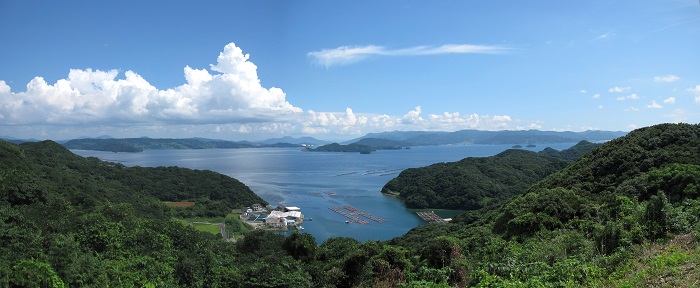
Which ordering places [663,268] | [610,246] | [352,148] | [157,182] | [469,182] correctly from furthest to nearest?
[352,148], [157,182], [469,182], [610,246], [663,268]

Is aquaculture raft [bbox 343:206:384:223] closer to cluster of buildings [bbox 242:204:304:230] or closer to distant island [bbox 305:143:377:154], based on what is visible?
cluster of buildings [bbox 242:204:304:230]

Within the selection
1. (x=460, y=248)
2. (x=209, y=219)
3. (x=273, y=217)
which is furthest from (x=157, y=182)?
(x=460, y=248)

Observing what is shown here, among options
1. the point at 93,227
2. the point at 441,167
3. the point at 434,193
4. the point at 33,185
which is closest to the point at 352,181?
the point at 441,167

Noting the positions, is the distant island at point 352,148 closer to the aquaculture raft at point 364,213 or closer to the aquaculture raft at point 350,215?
the aquaculture raft at point 364,213

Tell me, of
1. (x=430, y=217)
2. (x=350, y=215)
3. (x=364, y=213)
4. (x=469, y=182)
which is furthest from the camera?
(x=469, y=182)

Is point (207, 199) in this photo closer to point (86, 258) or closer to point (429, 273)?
point (86, 258)

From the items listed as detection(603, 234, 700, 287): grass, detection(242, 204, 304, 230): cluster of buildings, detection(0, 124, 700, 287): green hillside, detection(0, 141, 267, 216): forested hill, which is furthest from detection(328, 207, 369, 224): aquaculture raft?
detection(603, 234, 700, 287): grass

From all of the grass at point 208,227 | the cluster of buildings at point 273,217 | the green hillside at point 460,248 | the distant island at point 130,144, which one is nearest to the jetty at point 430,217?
the cluster of buildings at point 273,217

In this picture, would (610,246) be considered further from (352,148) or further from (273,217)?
(352,148)
